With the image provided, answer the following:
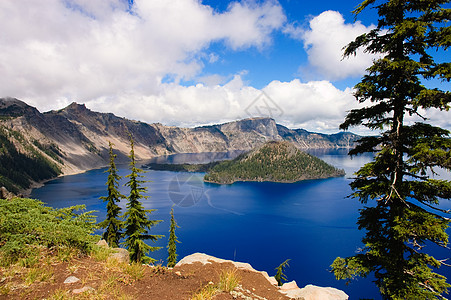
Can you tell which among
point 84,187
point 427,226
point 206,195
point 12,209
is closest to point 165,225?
point 206,195

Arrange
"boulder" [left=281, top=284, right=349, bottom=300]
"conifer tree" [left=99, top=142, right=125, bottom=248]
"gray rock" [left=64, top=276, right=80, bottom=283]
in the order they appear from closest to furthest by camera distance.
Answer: "gray rock" [left=64, top=276, right=80, bottom=283]
"boulder" [left=281, top=284, right=349, bottom=300]
"conifer tree" [left=99, top=142, right=125, bottom=248]

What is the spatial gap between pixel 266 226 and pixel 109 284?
3865 inches

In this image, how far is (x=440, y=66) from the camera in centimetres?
809

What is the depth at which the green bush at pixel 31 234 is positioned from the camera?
8.42 m

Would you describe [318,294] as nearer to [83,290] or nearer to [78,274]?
[83,290]

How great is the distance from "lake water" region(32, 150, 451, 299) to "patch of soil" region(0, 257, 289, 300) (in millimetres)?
24644

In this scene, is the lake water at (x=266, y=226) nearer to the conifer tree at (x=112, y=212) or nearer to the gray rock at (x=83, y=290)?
the conifer tree at (x=112, y=212)

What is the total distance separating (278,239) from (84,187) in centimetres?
15433

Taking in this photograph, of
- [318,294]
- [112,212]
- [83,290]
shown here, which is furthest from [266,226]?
[83,290]

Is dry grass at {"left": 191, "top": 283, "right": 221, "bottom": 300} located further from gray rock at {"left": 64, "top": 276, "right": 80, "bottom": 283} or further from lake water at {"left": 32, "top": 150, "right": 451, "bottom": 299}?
lake water at {"left": 32, "top": 150, "right": 451, "bottom": 299}

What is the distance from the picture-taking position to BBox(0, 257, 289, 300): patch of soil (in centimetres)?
700

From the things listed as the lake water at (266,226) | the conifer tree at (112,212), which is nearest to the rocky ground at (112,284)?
the conifer tree at (112,212)

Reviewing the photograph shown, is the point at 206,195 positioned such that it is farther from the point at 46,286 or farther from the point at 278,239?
the point at 46,286

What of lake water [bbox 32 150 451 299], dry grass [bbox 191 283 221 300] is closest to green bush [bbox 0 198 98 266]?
dry grass [bbox 191 283 221 300]
